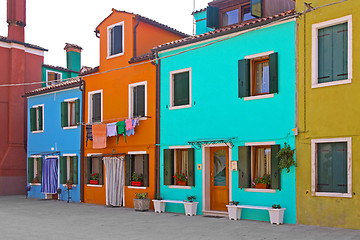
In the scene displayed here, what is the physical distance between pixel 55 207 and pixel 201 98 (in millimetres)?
8125

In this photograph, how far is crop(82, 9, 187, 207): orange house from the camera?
55.8 feet

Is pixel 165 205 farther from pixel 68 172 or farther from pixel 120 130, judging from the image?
pixel 68 172

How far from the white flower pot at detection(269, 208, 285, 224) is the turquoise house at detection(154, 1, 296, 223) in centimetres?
22

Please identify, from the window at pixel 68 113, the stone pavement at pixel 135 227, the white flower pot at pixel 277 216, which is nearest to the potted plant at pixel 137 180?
the stone pavement at pixel 135 227

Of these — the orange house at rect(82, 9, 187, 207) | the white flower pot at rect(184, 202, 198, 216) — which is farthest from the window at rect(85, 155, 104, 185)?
the white flower pot at rect(184, 202, 198, 216)

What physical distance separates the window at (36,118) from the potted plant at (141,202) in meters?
9.27

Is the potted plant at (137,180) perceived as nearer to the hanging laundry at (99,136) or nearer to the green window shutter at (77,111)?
the hanging laundry at (99,136)

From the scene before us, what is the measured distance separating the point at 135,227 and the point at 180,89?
5599 mm

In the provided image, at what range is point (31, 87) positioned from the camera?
2634 cm

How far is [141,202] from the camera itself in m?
16.2

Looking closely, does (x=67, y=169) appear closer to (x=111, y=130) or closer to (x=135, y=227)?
(x=111, y=130)

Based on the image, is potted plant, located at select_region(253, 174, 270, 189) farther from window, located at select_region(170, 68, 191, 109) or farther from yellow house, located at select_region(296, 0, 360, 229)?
window, located at select_region(170, 68, 191, 109)

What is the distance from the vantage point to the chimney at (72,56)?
98.9 feet

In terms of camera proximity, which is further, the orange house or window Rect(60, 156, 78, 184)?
window Rect(60, 156, 78, 184)
